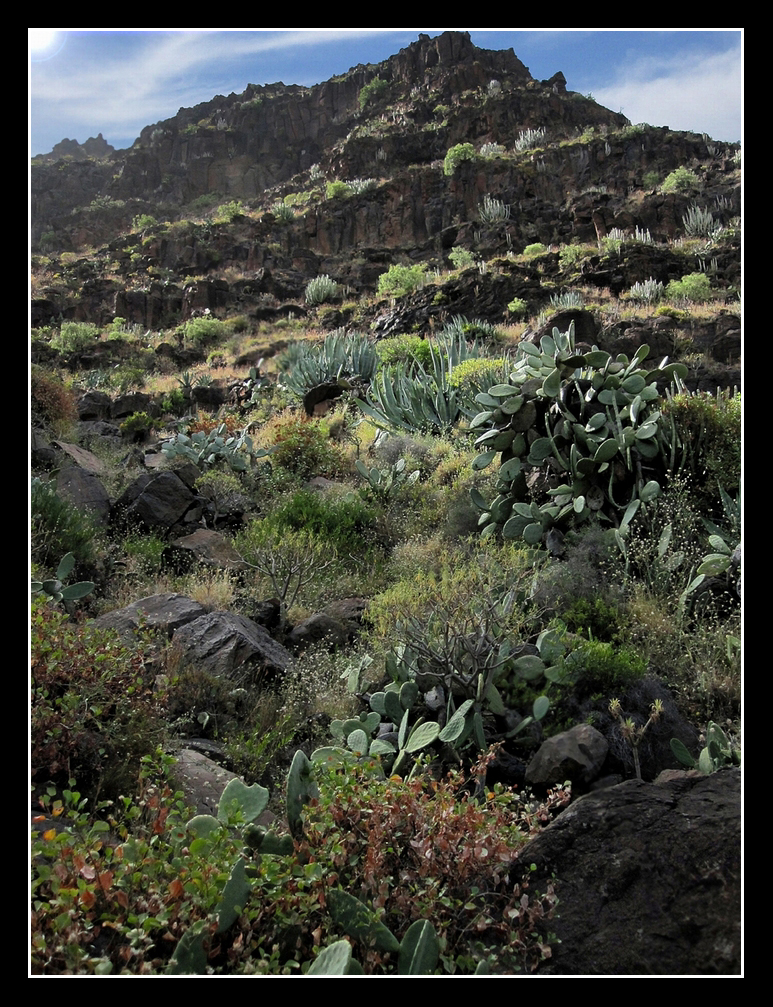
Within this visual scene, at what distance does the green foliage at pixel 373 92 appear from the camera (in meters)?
58.4

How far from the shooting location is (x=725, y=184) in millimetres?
32062

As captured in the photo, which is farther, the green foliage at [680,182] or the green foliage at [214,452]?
the green foliage at [680,182]

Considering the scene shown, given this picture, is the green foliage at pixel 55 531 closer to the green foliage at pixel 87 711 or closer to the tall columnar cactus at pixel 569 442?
the green foliage at pixel 87 711

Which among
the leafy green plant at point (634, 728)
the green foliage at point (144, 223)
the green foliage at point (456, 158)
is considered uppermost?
the green foliage at point (456, 158)

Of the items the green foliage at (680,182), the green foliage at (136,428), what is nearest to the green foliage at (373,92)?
the green foliage at (680,182)

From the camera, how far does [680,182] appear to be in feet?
108

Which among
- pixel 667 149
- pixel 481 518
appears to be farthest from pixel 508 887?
pixel 667 149

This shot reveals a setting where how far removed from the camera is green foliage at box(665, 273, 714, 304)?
21062 mm

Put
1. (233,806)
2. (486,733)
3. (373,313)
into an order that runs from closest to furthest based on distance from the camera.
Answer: (233,806) < (486,733) < (373,313)

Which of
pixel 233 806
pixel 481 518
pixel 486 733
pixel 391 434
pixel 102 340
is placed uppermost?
pixel 102 340

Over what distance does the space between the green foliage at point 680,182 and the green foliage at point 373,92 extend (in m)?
Answer: 34.0

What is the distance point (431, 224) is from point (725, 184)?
1505cm

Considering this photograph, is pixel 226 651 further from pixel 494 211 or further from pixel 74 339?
pixel 494 211

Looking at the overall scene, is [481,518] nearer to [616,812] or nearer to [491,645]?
[491,645]
